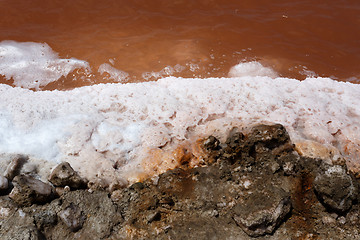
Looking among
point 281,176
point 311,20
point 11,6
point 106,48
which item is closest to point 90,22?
point 106,48

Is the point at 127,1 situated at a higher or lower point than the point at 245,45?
higher

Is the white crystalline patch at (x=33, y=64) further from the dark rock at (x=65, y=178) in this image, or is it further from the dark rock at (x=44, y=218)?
the dark rock at (x=44, y=218)

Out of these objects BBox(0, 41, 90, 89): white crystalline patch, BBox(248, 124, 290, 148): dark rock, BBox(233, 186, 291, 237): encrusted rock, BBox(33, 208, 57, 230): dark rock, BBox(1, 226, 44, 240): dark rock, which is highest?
BBox(248, 124, 290, 148): dark rock

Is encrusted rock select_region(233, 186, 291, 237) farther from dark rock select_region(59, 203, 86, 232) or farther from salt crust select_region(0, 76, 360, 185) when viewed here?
dark rock select_region(59, 203, 86, 232)

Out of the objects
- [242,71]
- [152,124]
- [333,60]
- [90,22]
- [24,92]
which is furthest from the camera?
[90,22]

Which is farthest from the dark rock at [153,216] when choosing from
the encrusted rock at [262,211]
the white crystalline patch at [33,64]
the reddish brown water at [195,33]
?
the white crystalline patch at [33,64]

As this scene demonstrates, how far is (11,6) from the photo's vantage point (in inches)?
190

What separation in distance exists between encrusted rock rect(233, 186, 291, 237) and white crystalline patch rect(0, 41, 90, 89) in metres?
2.72

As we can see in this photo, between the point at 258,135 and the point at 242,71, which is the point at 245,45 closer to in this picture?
the point at 242,71

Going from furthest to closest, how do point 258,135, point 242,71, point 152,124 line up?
point 242,71
point 152,124
point 258,135

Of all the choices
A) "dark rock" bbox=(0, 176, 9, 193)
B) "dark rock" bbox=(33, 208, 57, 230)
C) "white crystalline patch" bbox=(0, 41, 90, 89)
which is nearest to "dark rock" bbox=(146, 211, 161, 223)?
"dark rock" bbox=(33, 208, 57, 230)

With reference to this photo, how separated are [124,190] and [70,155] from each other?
21.2 inches

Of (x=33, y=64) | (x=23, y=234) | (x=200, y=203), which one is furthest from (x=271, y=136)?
(x=33, y=64)

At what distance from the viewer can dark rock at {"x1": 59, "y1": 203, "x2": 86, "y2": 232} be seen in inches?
80.6
